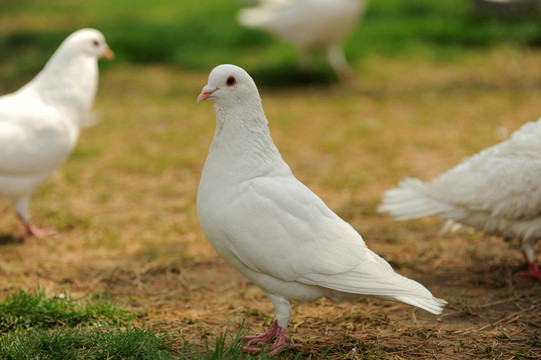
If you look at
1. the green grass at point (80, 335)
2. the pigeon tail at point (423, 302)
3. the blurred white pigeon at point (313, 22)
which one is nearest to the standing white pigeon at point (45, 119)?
the green grass at point (80, 335)

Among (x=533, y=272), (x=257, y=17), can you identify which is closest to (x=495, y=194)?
(x=533, y=272)

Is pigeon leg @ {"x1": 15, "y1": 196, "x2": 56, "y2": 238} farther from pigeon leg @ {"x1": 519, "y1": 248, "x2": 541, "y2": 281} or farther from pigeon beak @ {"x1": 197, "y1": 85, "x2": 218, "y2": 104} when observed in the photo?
pigeon leg @ {"x1": 519, "y1": 248, "x2": 541, "y2": 281}

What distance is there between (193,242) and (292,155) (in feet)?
6.94

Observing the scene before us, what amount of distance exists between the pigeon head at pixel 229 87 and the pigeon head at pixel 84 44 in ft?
7.79

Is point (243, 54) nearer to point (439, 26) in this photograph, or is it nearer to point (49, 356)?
point (439, 26)

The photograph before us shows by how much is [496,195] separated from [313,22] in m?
5.33

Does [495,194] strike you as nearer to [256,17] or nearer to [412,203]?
[412,203]

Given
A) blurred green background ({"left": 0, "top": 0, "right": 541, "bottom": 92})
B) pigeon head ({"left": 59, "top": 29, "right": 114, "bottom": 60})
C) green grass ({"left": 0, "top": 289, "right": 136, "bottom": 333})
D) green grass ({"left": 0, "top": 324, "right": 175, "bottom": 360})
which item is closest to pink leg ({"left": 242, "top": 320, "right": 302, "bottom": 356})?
green grass ({"left": 0, "top": 324, "right": 175, "bottom": 360})

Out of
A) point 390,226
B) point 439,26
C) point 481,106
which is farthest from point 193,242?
point 439,26

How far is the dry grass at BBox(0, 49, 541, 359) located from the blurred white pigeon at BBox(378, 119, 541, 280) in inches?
14.1

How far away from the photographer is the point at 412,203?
4273 mm

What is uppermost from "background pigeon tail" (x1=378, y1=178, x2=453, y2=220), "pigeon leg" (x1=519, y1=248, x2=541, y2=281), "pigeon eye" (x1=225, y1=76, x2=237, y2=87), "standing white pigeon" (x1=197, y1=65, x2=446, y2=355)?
"pigeon eye" (x1=225, y1=76, x2=237, y2=87)

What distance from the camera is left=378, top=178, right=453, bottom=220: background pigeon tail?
13.8 ft

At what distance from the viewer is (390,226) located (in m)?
5.01
